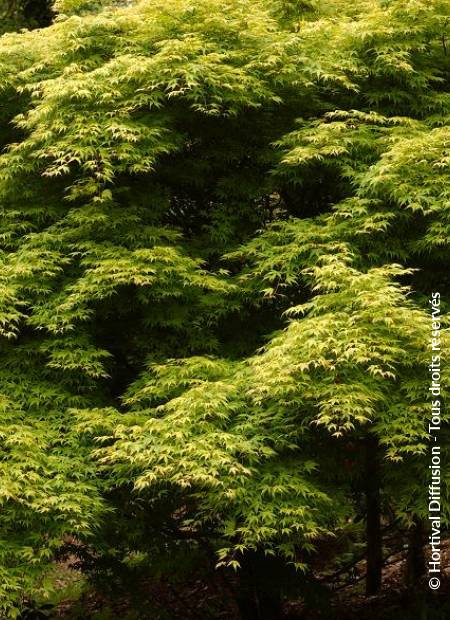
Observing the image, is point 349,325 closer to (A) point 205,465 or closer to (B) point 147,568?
(A) point 205,465

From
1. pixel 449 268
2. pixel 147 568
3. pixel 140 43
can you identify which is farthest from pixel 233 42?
pixel 147 568

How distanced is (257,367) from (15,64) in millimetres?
4392

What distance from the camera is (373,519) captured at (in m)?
7.39

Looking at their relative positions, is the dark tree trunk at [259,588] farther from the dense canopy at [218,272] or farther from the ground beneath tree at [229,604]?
the ground beneath tree at [229,604]

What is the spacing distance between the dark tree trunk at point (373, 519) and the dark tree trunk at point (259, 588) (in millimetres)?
1017

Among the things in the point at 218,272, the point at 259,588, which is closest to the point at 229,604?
the point at 259,588

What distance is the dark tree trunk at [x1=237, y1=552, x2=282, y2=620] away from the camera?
20.7ft

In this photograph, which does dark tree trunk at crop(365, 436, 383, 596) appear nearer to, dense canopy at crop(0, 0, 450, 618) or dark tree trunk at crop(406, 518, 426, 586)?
dense canopy at crop(0, 0, 450, 618)

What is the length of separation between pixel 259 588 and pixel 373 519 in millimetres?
1566

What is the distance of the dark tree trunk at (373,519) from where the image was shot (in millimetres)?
4996

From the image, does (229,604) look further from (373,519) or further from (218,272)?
(218,272)

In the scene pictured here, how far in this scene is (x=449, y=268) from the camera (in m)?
5.98

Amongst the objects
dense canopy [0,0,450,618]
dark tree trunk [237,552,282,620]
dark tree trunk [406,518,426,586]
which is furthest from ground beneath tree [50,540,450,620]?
dense canopy [0,0,450,618]

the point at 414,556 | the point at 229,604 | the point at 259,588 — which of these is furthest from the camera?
the point at 229,604
